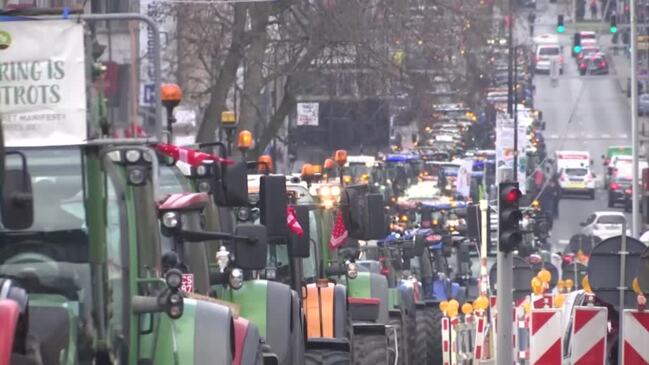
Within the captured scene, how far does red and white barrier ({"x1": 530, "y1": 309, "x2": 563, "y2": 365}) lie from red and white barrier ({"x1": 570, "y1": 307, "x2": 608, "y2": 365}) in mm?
957

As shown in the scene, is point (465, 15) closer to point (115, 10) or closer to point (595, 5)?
point (115, 10)

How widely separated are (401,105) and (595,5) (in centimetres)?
7557

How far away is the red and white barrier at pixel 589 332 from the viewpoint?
16859 mm

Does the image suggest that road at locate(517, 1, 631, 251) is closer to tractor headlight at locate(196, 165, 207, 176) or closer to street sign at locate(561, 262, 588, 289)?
street sign at locate(561, 262, 588, 289)

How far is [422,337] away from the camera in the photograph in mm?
25359

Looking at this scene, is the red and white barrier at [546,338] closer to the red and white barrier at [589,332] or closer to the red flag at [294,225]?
the red and white barrier at [589,332]

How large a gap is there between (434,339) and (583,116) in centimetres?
7286

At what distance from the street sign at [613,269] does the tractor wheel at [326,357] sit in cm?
279

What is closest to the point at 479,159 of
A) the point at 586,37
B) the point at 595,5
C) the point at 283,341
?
the point at 283,341

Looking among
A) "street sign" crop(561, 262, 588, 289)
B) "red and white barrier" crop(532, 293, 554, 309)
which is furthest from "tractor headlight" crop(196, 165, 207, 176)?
"street sign" crop(561, 262, 588, 289)

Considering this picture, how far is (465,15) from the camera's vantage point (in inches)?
1618

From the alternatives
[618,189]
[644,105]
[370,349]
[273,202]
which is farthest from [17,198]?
[644,105]

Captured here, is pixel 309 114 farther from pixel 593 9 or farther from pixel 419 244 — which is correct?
pixel 593 9

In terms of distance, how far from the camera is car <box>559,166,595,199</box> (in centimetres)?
8181
